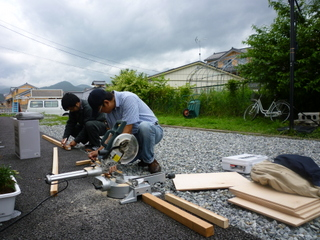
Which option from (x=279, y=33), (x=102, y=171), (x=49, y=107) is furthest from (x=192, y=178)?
(x=49, y=107)

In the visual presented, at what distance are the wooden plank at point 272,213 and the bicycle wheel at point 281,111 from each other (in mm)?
7120

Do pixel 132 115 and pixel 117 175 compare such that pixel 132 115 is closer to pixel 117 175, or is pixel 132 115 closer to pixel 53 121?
pixel 117 175

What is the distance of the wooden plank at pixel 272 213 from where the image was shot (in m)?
1.76

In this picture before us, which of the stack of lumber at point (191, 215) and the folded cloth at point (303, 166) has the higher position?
the folded cloth at point (303, 166)

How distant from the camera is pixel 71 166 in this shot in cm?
370

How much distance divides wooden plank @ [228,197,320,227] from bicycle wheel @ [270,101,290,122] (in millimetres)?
7120

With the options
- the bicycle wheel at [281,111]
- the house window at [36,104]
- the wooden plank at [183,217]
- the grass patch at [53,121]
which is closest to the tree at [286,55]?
the bicycle wheel at [281,111]

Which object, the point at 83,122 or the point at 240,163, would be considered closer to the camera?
the point at 240,163

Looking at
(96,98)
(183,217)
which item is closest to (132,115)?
(96,98)

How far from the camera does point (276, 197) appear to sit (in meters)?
2.05

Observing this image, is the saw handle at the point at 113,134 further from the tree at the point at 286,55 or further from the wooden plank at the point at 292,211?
the tree at the point at 286,55

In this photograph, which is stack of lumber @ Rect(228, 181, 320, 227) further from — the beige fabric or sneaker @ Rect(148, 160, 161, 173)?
sneaker @ Rect(148, 160, 161, 173)

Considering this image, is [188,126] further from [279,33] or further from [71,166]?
[71,166]

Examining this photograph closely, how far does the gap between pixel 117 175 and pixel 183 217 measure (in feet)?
3.24
